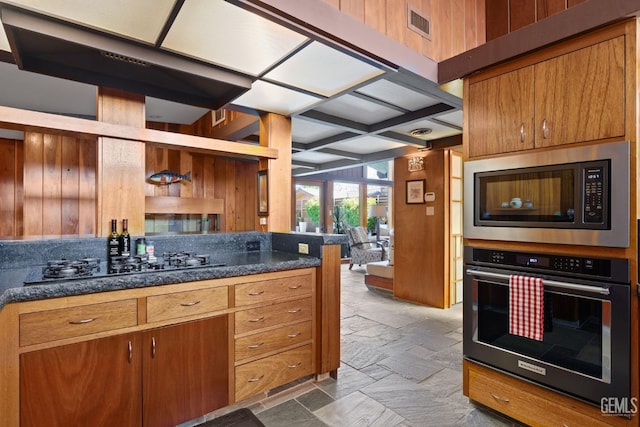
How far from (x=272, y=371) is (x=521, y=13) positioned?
3.16 meters

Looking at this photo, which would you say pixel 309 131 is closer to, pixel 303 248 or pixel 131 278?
pixel 303 248

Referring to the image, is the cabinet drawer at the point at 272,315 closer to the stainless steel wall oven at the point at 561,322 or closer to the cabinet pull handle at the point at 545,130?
the stainless steel wall oven at the point at 561,322

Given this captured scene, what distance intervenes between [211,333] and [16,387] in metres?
0.84

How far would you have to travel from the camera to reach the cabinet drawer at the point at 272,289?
2027mm

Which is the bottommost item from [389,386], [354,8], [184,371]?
[389,386]

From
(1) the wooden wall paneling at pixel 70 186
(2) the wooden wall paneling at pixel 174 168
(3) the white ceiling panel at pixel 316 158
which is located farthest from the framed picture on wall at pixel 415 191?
(1) the wooden wall paneling at pixel 70 186

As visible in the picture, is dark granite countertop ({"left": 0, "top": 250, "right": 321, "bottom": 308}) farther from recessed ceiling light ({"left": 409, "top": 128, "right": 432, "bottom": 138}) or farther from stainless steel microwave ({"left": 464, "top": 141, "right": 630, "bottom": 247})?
recessed ceiling light ({"left": 409, "top": 128, "right": 432, "bottom": 138})

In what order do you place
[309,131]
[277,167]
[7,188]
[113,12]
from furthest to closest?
[309,131], [7,188], [277,167], [113,12]

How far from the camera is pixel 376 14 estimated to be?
2.06 m

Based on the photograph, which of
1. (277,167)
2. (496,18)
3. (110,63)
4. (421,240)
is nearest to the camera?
(110,63)

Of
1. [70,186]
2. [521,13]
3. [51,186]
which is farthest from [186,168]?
[521,13]

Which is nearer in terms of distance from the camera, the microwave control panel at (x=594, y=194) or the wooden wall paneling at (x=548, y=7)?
the microwave control panel at (x=594, y=194)

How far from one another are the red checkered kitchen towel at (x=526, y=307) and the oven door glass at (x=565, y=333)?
5 cm

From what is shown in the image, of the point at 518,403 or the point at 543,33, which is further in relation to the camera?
the point at 518,403
